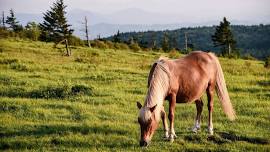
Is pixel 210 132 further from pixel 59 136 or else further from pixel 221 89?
pixel 59 136

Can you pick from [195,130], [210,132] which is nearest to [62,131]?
[195,130]

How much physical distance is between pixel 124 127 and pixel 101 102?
3.88 meters

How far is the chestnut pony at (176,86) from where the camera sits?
30.0 ft

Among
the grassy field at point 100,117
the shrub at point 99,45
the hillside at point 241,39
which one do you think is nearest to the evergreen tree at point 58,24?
the shrub at point 99,45

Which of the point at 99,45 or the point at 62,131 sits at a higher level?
the point at 99,45

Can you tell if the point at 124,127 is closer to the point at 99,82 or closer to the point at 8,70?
the point at 99,82

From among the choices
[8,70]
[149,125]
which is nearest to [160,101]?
[149,125]

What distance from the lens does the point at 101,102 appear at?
15.6 metres

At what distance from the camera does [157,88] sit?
975cm

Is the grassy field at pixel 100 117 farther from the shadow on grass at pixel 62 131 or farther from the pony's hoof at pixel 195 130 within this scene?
the pony's hoof at pixel 195 130

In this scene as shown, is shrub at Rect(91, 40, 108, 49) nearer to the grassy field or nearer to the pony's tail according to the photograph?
the grassy field

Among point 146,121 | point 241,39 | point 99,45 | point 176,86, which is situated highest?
point 241,39

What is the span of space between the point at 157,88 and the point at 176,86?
102 centimetres

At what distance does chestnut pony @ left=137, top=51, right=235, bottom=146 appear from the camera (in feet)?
30.0
